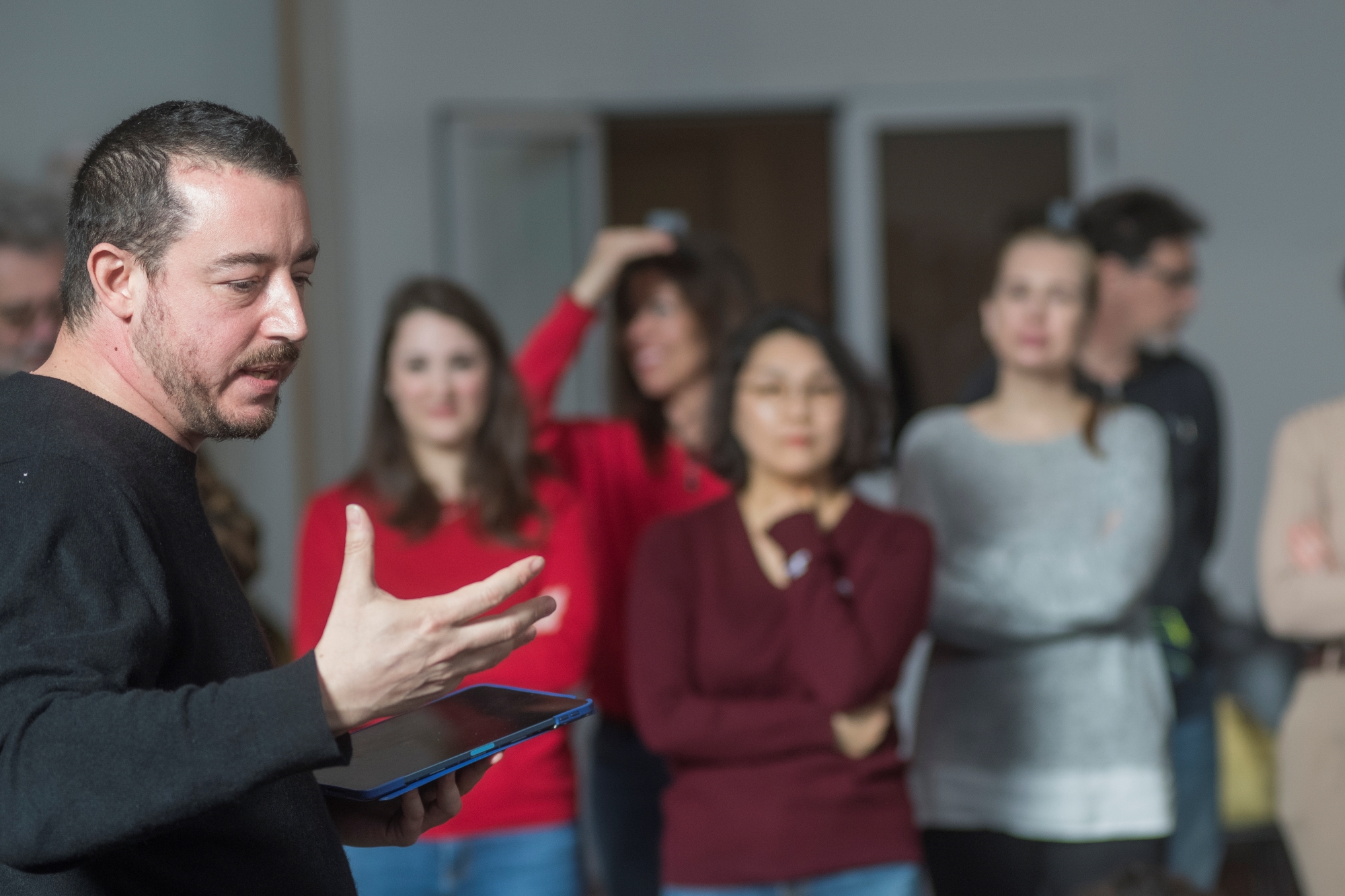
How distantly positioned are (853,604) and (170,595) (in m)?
1.35

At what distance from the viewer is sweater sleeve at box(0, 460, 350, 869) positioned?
2.57ft

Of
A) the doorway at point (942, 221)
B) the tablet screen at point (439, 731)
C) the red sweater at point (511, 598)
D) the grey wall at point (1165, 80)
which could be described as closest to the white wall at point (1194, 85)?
the grey wall at point (1165, 80)

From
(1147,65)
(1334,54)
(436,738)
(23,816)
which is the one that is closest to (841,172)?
(1147,65)

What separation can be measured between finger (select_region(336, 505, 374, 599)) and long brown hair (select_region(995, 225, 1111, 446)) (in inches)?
66.5

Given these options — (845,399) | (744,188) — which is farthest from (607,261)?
(744,188)

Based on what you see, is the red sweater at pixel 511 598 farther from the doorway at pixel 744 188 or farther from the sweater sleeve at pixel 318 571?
the doorway at pixel 744 188

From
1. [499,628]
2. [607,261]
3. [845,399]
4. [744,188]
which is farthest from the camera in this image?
[744,188]

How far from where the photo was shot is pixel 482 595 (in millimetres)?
876

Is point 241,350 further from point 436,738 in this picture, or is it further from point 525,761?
point 525,761

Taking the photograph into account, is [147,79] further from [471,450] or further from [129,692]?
[129,692]

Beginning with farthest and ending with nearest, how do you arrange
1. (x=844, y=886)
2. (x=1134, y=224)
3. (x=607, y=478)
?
(x=1134, y=224) → (x=607, y=478) → (x=844, y=886)

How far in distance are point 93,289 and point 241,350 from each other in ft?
0.42

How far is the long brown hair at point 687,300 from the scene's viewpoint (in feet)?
8.99

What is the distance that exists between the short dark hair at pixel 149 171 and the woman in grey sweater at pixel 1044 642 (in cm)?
155
